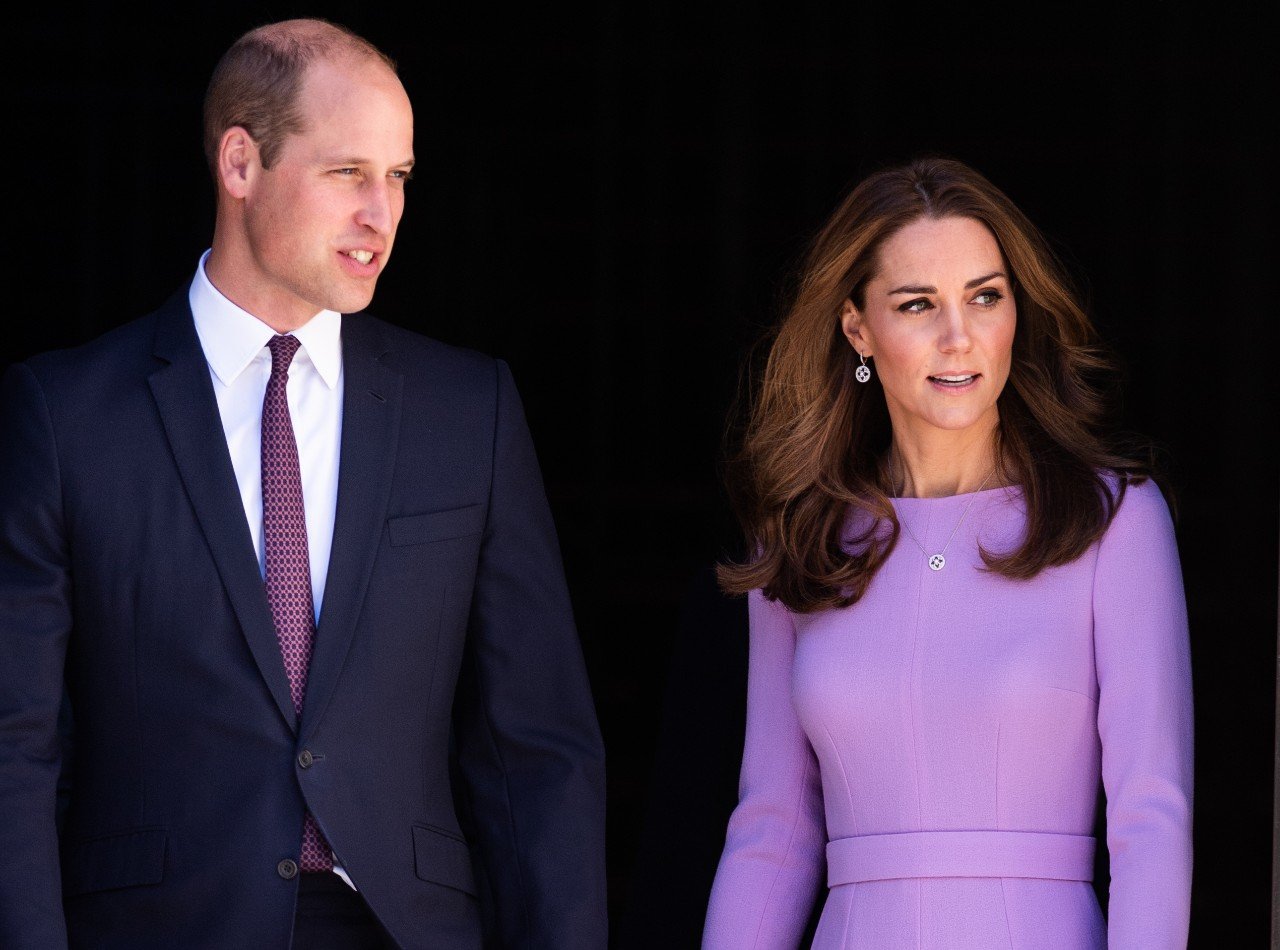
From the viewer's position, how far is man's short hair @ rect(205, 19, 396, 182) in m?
3.01

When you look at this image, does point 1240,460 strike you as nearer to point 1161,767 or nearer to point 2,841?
point 1161,767

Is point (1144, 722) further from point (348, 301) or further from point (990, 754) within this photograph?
point (348, 301)

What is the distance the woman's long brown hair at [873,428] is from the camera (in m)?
3.07

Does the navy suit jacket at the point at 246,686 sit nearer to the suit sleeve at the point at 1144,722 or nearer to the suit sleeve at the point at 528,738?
the suit sleeve at the point at 528,738

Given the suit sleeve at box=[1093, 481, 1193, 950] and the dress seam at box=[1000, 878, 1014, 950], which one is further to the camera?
the dress seam at box=[1000, 878, 1014, 950]

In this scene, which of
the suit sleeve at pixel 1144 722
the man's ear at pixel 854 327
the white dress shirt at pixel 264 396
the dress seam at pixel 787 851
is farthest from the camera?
the man's ear at pixel 854 327

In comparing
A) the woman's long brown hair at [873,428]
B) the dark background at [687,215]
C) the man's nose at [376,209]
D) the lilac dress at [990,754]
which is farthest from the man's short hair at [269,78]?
the dark background at [687,215]

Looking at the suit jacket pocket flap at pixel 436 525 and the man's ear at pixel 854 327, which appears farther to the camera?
the man's ear at pixel 854 327

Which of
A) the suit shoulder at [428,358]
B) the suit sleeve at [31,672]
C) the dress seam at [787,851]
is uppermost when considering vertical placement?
the suit shoulder at [428,358]

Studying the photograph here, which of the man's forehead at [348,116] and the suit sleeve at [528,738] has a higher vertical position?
the man's forehead at [348,116]

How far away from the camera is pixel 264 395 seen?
2914 millimetres

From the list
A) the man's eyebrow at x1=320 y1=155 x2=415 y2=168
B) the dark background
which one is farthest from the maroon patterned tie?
the dark background

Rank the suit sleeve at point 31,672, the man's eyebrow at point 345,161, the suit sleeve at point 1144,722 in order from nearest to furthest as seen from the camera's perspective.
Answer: the suit sleeve at point 31,672, the suit sleeve at point 1144,722, the man's eyebrow at point 345,161

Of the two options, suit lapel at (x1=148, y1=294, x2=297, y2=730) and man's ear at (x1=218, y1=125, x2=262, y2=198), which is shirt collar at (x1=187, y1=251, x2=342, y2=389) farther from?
man's ear at (x1=218, y1=125, x2=262, y2=198)
